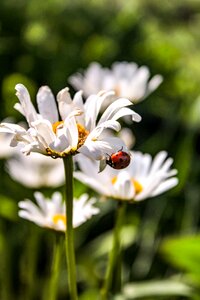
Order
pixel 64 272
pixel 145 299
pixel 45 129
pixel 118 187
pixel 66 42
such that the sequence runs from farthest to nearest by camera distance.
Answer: pixel 66 42 < pixel 64 272 < pixel 145 299 < pixel 118 187 < pixel 45 129

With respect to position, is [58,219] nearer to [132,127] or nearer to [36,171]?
[36,171]

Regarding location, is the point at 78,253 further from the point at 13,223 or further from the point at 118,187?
the point at 118,187

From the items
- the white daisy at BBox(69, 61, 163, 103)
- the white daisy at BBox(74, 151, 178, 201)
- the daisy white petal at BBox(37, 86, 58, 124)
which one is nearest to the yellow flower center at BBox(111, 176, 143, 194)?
the white daisy at BBox(74, 151, 178, 201)

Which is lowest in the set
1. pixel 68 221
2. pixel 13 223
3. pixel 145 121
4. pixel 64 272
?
pixel 68 221

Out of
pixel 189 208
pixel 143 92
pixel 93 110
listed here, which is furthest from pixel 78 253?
pixel 93 110

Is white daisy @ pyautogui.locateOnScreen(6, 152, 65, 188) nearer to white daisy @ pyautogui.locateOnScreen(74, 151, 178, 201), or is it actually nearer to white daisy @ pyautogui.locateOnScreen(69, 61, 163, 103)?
white daisy @ pyautogui.locateOnScreen(69, 61, 163, 103)

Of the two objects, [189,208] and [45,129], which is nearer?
[45,129]

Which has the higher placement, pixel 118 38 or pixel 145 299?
pixel 118 38
